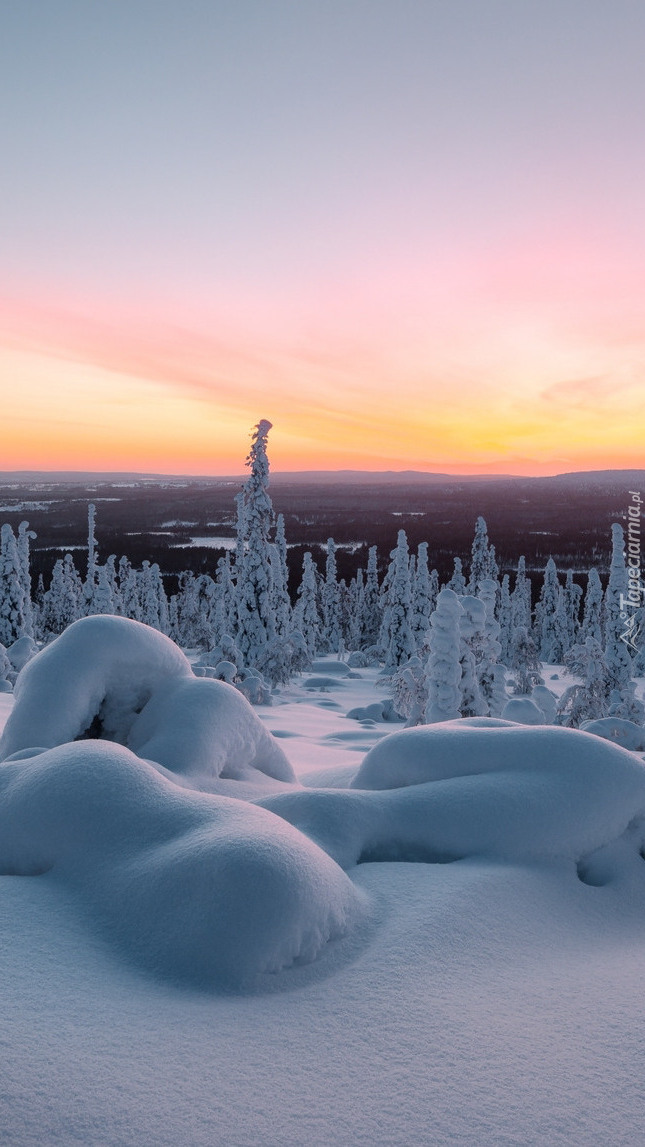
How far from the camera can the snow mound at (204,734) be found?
5277 mm

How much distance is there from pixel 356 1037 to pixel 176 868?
1119mm

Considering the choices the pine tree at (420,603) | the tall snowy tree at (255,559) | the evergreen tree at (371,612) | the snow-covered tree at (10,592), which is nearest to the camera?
the tall snowy tree at (255,559)

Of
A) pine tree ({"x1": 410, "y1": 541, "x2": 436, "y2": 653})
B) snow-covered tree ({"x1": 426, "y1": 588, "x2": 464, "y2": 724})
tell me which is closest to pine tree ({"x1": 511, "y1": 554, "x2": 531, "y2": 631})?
pine tree ({"x1": 410, "y1": 541, "x2": 436, "y2": 653})

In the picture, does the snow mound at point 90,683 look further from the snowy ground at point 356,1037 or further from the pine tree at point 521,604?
the pine tree at point 521,604

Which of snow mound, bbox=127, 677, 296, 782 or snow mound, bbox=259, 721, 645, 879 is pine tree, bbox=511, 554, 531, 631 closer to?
snow mound, bbox=127, 677, 296, 782

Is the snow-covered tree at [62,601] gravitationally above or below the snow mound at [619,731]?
below

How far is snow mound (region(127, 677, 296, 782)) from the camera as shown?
5.28 meters

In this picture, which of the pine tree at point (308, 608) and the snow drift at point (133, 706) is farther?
the pine tree at point (308, 608)

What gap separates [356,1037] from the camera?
2.52 m

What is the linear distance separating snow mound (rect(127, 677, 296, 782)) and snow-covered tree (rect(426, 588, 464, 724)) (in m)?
9.43

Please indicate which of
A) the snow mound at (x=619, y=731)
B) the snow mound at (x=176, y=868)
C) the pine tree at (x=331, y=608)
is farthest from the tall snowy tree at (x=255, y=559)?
the pine tree at (x=331, y=608)

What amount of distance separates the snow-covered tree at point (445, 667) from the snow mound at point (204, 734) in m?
9.43

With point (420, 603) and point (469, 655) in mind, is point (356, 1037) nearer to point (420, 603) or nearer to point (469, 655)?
point (469, 655)

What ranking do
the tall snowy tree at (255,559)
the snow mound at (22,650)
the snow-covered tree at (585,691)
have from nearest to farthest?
1. the snow-covered tree at (585,691)
2. the snow mound at (22,650)
3. the tall snowy tree at (255,559)
